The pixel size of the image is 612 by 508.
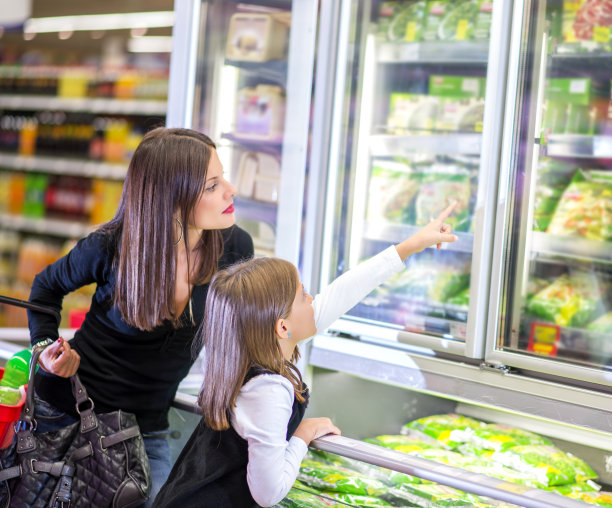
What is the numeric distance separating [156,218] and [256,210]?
814 mm

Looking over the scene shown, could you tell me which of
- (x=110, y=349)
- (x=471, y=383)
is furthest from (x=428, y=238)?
(x=110, y=349)

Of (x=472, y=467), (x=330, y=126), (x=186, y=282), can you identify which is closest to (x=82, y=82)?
(x=330, y=126)

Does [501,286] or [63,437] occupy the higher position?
→ [501,286]

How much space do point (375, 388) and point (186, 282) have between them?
2.70 feet

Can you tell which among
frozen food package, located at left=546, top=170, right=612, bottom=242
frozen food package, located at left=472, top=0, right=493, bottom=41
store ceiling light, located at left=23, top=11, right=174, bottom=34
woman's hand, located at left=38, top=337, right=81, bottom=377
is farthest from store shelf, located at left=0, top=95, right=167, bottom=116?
woman's hand, located at left=38, top=337, right=81, bottom=377

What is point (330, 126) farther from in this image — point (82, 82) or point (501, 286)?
point (82, 82)

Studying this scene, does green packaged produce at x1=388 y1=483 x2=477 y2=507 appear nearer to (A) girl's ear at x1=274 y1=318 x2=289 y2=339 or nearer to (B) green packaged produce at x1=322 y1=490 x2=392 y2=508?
(B) green packaged produce at x1=322 y1=490 x2=392 y2=508

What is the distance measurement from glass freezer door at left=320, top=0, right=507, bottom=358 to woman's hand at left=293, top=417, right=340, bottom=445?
56 centimetres

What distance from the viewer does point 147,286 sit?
1.87m

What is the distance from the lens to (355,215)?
2.48 m

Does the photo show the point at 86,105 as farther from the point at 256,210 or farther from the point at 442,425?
the point at 442,425

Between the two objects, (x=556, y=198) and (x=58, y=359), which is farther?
(x=556, y=198)

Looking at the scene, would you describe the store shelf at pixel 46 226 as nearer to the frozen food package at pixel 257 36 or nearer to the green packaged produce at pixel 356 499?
the frozen food package at pixel 257 36

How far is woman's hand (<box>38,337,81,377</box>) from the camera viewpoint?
1836 millimetres
